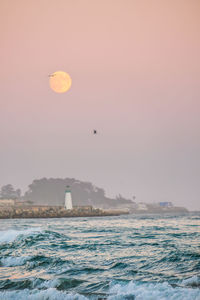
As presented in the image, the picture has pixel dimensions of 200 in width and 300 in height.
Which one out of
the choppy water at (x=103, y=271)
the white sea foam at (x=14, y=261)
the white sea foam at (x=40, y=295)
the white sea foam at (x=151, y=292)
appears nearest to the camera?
the white sea foam at (x=151, y=292)

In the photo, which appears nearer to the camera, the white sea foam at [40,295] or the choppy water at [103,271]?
the white sea foam at [40,295]

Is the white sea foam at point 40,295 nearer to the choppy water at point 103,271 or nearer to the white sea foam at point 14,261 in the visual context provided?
the choppy water at point 103,271

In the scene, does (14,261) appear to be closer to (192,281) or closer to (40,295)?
(40,295)

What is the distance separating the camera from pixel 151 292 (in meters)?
8.20

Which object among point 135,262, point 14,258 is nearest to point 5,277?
point 14,258

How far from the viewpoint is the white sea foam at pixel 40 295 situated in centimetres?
836

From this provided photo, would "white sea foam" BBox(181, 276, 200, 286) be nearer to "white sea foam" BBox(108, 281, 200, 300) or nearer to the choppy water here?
the choppy water

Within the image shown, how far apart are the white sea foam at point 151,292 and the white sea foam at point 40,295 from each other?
1.04 meters

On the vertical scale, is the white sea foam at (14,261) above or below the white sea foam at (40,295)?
above

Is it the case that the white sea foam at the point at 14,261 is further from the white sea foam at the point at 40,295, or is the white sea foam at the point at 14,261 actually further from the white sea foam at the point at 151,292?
the white sea foam at the point at 151,292

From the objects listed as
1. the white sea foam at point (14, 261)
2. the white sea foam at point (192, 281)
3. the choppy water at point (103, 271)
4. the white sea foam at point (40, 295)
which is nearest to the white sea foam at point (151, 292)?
the choppy water at point (103, 271)

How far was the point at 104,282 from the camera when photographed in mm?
9531

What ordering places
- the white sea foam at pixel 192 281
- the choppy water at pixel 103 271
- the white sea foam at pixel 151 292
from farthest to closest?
the white sea foam at pixel 192 281 < the choppy water at pixel 103 271 < the white sea foam at pixel 151 292

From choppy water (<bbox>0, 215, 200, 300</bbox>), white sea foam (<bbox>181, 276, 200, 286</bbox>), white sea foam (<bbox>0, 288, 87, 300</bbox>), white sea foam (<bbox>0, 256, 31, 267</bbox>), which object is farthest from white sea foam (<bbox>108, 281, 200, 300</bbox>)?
white sea foam (<bbox>0, 256, 31, 267</bbox>)
